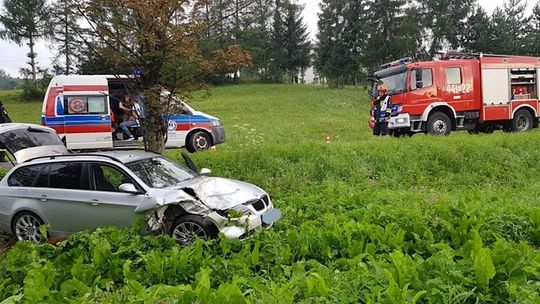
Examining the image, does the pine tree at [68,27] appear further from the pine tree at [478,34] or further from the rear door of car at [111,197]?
the pine tree at [478,34]

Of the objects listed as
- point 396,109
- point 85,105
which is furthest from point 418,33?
point 85,105

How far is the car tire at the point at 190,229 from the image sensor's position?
244 inches

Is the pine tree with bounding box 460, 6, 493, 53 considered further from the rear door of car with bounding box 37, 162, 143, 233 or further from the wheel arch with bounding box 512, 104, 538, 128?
the rear door of car with bounding box 37, 162, 143, 233

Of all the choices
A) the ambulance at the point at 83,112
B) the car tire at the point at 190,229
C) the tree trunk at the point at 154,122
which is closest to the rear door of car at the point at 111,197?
the car tire at the point at 190,229

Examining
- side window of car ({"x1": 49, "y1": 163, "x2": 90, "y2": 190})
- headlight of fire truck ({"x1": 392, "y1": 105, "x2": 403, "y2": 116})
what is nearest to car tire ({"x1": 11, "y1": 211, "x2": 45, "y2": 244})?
side window of car ({"x1": 49, "y1": 163, "x2": 90, "y2": 190})

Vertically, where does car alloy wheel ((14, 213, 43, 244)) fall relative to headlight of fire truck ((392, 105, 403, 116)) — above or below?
below

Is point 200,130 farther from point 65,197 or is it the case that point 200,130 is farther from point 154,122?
point 65,197

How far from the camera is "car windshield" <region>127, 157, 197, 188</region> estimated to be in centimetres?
697

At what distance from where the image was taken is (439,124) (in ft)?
48.3

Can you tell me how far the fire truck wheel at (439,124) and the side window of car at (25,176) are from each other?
37.3 feet

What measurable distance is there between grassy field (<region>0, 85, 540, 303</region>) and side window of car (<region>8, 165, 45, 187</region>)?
2.32 meters

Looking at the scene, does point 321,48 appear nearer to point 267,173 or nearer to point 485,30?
point 485,30

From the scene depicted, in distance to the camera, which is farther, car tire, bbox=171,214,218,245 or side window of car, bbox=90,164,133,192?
side window of car, bbox=90,164,133,192

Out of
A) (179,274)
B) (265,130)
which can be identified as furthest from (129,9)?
(265,130)
